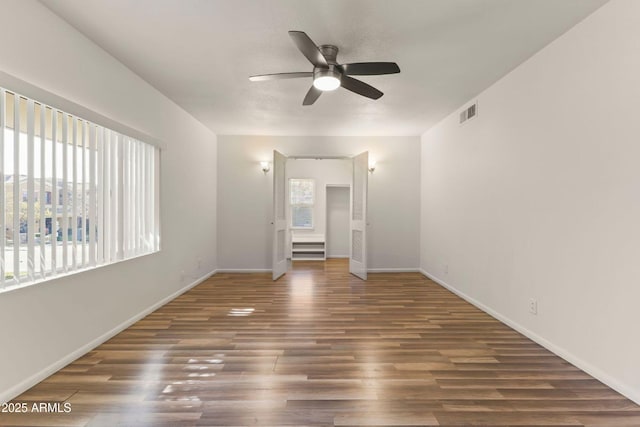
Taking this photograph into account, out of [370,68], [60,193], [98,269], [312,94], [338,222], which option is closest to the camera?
[60,193]

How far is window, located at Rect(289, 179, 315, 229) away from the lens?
26.3 feet

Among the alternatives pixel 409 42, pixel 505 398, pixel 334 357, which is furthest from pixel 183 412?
pixel 409 42

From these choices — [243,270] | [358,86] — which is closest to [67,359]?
[358,86]

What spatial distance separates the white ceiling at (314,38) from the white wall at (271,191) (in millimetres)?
1890

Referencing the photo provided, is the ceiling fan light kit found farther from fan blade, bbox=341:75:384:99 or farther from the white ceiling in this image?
the white ceiling

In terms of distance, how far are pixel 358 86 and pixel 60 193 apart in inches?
101

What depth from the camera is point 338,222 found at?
26.8 feet

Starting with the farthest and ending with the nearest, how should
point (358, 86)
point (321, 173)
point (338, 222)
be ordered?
point (338, 222), point (321, 173), point (358, 86)

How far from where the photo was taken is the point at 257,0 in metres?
2.08

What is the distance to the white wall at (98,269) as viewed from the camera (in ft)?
6.55

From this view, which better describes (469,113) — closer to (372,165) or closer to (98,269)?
(372,165)

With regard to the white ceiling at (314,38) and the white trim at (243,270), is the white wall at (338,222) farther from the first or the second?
the white ceiling at (314,38)

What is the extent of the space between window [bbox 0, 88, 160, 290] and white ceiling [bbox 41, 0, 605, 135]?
0.79 meters

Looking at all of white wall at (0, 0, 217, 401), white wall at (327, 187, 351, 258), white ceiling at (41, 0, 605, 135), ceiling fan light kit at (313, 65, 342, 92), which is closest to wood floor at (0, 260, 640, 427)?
white wall at (0, 0, 217, 401)
